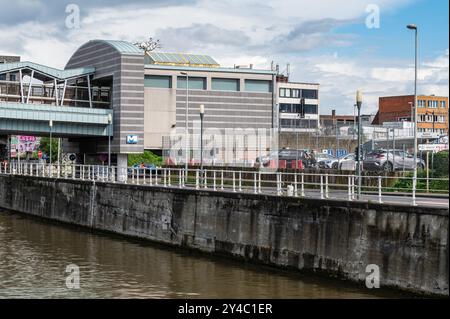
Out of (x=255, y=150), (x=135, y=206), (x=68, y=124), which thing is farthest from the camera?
(x=255, y=150)

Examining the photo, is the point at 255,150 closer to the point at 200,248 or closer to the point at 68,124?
the point at 68,124

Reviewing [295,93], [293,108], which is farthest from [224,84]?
[295,93]

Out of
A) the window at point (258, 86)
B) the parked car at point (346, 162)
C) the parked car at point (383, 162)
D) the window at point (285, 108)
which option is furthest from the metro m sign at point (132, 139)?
the window at point (285, 108)

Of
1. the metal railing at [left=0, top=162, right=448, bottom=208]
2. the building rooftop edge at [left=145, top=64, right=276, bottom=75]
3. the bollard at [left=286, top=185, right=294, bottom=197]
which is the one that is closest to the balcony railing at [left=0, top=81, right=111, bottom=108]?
the metal railing at [left=0, top=162, right=448, bottom=208]

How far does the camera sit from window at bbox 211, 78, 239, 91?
7931cm

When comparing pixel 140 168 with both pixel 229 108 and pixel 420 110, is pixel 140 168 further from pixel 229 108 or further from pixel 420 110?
pixel 420 110

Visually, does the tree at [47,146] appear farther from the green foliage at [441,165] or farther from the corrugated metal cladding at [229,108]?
the green foliage at [441,165]

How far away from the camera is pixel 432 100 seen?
120625mm

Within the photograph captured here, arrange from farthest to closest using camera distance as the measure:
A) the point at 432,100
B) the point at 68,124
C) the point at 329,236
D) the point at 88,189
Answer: the point at 432,100, the point at 68,124, the point at 88,189, the point at 329,236

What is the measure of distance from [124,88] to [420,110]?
68331 millimetres
